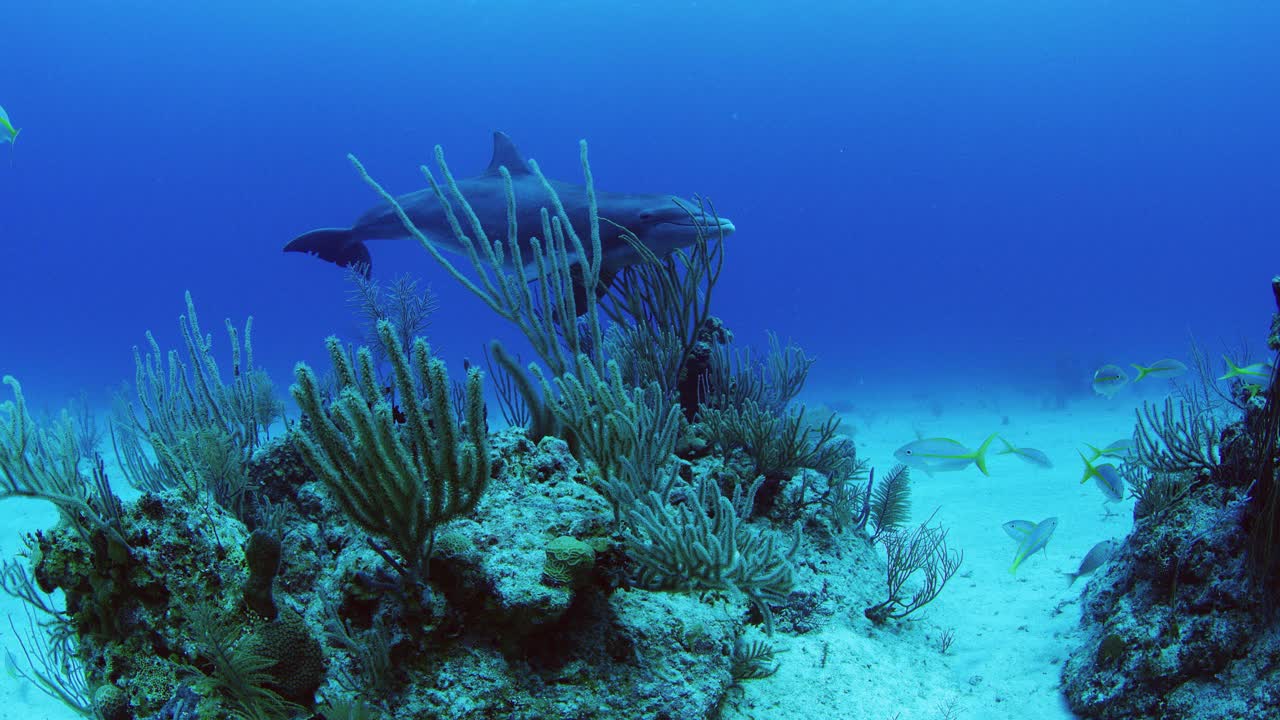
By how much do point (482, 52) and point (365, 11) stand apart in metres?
16.8

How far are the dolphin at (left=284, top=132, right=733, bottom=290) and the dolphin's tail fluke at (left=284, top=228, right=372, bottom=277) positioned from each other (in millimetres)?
10

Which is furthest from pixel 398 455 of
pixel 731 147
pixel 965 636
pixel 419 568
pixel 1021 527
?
pixel 731 147

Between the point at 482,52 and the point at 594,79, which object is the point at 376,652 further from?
the point at 594,79

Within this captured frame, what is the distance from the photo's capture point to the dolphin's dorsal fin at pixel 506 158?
20.7 ft

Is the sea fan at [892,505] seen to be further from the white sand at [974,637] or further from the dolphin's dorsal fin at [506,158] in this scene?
the dolphin's dorsal fin at [506,158]

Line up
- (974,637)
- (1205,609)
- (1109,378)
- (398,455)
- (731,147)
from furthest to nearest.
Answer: (731,147), (1109,378), (974,637), (1205,609), (398,455)

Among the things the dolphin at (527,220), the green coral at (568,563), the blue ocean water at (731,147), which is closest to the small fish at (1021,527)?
the dolphin at (527,220)

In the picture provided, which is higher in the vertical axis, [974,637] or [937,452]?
[937,452]

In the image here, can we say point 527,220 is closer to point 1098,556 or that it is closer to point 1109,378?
point 1098,556

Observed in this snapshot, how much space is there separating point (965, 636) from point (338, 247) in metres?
7.34

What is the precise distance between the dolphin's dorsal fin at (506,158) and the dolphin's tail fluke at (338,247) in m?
1.84

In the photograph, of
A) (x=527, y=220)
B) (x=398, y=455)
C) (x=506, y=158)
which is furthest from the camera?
(x=506, y=158)

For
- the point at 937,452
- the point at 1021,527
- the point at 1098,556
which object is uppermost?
the point at 937,452

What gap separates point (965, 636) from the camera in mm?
4105
